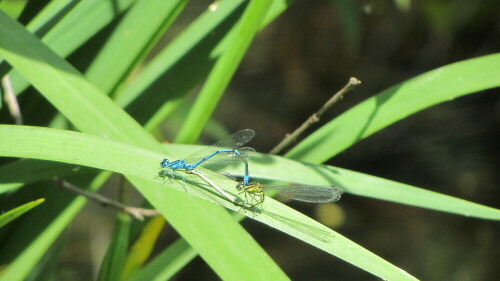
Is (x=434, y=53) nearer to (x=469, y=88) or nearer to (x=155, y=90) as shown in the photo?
(x=469, y=88)

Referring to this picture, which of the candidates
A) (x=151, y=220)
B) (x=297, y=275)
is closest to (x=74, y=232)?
(x=297, y=275)

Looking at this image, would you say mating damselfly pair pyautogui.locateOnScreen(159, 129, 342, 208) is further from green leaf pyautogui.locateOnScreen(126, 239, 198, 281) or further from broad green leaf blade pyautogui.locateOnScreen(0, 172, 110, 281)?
broad green leaf blade pyautogui.locateOnScreen(0, 172, 110, 281)

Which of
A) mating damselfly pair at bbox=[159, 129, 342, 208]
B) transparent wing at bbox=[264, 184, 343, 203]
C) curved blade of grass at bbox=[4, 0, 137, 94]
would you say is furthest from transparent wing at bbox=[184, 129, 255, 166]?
curved blade of grass at bbox=[4, 0, 137, 94]

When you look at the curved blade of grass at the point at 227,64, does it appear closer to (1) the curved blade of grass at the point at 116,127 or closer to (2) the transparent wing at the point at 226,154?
(2) the transparent wing at the point at 226,154

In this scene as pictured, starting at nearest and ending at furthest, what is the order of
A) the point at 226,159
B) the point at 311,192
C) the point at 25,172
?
the point at 25,172 → the point at 311,192 → the point at 226,159

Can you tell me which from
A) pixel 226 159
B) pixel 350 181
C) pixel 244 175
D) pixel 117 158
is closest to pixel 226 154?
pixel 226 159

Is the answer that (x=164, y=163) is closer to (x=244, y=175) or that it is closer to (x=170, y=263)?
(x=244, y=175)
